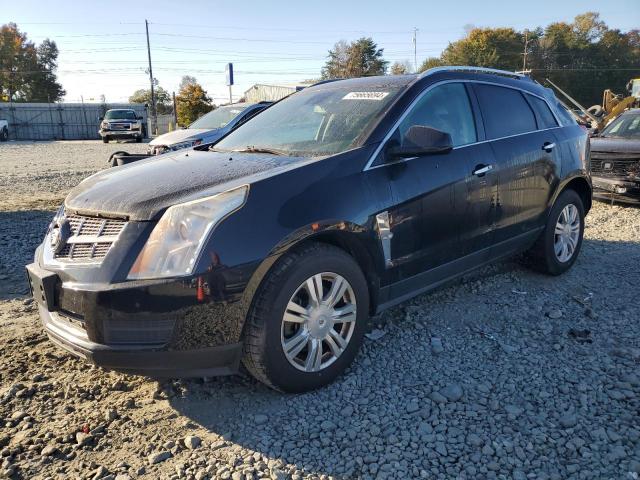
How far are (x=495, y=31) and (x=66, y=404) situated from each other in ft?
250

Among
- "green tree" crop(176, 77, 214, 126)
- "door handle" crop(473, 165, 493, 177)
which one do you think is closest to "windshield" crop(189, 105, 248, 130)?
"door handle" crop(473, 165, 493, 177)

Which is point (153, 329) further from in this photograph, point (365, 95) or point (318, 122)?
point (365, 95)

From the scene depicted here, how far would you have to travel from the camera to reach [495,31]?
69250 mm

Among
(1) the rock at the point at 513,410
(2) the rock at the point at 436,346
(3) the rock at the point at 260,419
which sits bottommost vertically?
(1) the rock at the point at 513,410

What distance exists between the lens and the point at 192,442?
2.59 meters

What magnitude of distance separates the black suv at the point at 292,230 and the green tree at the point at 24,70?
2907 inches

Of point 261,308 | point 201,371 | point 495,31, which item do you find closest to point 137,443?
point 201,371

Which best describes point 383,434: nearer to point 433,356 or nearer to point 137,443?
point 433,356

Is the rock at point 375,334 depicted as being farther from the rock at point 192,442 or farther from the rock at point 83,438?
the rock at point 83,438

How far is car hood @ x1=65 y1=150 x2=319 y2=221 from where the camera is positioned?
108 inches

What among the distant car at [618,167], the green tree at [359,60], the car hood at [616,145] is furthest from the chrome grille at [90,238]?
the green tree at [359,60]

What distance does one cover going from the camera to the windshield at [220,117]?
12.1 m

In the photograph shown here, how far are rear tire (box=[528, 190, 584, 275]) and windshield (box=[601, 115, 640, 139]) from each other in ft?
16.8

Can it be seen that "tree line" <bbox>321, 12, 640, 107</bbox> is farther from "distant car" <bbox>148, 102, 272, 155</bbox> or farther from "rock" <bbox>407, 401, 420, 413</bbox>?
"rock" <bbox>407, 401, 420, 413</bbox>
